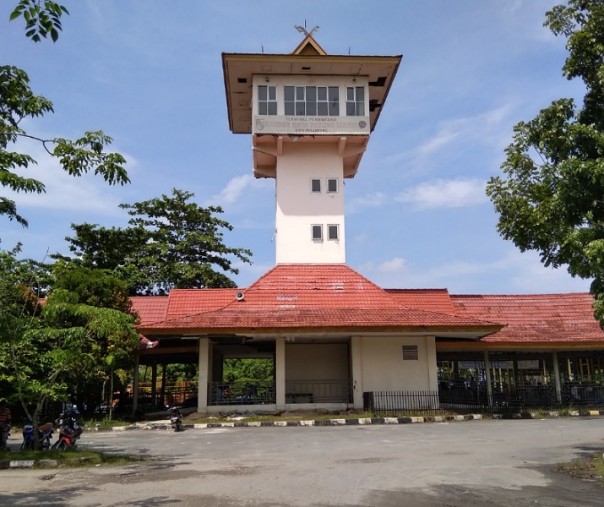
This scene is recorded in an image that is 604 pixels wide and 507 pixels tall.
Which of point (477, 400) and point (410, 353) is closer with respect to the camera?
point (410, 353)

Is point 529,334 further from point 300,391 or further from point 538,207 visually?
point 538,207

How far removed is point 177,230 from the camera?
35062 mm

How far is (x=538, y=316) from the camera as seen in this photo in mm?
24469

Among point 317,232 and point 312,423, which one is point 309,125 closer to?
point 317,232

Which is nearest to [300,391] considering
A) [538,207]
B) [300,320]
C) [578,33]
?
[300,320]

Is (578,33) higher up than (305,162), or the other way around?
(305,162)

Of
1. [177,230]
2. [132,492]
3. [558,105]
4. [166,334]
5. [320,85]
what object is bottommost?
[132,492]

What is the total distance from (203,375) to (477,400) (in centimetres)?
1053

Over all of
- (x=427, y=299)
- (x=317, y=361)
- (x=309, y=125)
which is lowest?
(x=317, y=361)

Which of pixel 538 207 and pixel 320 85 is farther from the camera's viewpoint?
pixel 320 85

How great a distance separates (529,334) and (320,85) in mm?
13266

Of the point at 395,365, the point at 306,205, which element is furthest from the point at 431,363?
the point at 306,205

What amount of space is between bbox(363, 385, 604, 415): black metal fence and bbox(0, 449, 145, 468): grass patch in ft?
34.7

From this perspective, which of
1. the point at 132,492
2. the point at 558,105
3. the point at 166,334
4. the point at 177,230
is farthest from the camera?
the point at 177,230
